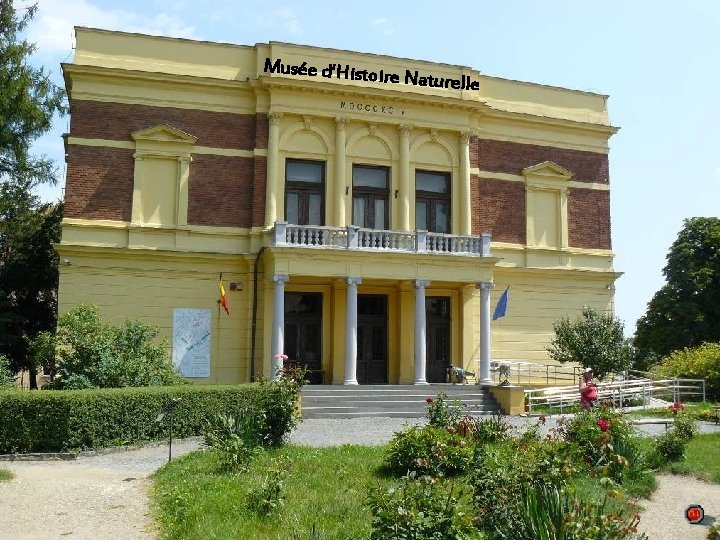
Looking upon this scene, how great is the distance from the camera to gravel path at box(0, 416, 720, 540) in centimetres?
888

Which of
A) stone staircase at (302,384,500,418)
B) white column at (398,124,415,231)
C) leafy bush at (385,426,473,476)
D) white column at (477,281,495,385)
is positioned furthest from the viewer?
white column at (398,124,415,231)

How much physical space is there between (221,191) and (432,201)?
8.03m

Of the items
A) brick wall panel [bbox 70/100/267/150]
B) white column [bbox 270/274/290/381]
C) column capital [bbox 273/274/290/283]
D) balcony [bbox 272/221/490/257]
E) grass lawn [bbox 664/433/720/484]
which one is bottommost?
grass lawn [bbox 664/433/720/484]

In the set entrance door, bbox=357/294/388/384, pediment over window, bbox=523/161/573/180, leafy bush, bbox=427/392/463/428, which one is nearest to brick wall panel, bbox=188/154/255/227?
entrance door, bbox=357/294/388/384

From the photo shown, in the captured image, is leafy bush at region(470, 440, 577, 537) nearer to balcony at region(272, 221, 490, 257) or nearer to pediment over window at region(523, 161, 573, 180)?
balcony at region(272, 221, 490, 257)

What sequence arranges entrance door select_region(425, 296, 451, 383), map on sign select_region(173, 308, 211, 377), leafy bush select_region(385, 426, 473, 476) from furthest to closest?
entrance door select_region(425, 296, 451, 383)
map on sign select_region(173, 308, 211, 377)
leafy bush select_region(385, 426, 473, 476)

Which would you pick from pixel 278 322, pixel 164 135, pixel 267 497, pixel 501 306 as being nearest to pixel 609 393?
pixel 501 306

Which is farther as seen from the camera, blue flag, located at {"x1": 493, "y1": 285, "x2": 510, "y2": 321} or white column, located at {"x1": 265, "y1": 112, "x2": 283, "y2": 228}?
blue flag, located at {"x1": 493, "y1": 285, "x2": 510, "y2": 321}

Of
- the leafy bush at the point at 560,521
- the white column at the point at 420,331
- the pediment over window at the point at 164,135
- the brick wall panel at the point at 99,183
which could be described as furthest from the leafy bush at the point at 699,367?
the brick wall panel at the point at 99,183

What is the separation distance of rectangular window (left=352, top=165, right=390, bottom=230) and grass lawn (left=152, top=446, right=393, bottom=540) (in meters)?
13.7

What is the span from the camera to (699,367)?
26.4 metres

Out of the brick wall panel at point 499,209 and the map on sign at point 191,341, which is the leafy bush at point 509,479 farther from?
the brick wall panel at point 499,209

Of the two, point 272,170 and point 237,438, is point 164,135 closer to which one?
point 272,170

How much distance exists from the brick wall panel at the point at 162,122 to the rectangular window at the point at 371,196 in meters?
3.85
